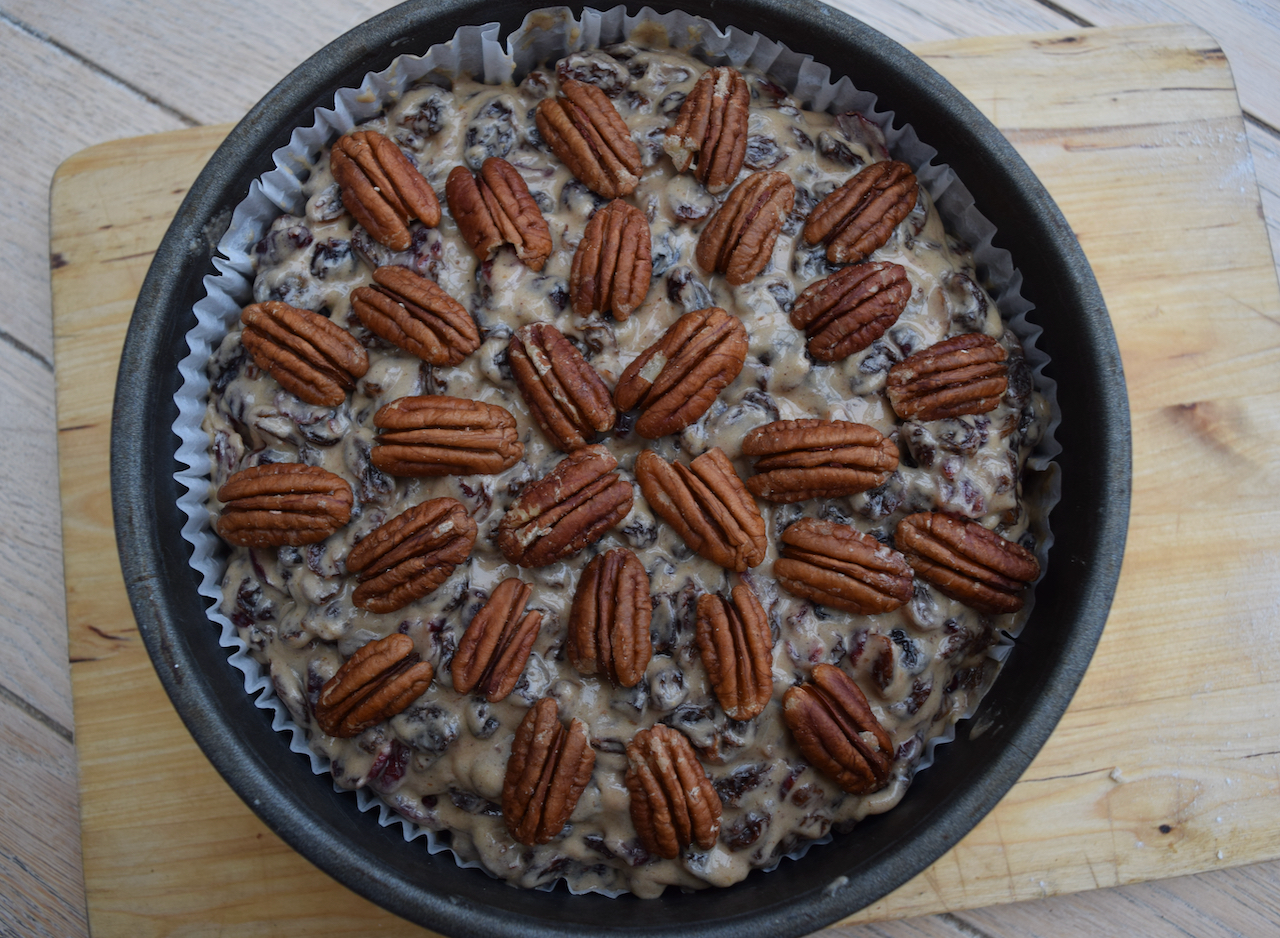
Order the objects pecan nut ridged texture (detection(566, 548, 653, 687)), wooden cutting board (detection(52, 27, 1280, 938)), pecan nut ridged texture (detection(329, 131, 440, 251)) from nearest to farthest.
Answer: pecan nut ridged texture (detection(566, 548, 653, 687)) < pecan nut ridged texture (detection(329, 131, 440, 251)) < wooden cutting board (detection(52, 27, 1280, 938))

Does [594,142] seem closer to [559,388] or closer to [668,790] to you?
[559,388]

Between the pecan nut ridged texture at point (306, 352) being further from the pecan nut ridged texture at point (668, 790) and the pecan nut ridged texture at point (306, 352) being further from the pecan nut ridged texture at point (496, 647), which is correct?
the pecan nut ridged texture at point (668, 790)

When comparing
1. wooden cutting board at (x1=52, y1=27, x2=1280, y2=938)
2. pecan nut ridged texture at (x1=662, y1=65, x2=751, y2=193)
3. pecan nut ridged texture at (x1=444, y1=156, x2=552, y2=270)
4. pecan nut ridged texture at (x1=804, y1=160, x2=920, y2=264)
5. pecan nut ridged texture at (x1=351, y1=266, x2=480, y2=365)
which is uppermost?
pecan nut ridged texture at (x1=662, y1=65, x2=751, y2=193)

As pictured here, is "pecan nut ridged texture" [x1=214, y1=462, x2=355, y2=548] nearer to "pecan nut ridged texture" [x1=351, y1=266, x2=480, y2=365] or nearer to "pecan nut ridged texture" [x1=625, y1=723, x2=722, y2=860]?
"pecan nut ridged texture" [x1=351, y1=266, x2=480, y2=365]

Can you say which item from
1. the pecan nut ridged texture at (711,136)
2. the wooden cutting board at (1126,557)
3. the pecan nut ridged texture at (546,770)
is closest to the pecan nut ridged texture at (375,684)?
the pecan nut ridged texture at (546,770)

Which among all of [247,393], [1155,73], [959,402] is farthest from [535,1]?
[1155,73]

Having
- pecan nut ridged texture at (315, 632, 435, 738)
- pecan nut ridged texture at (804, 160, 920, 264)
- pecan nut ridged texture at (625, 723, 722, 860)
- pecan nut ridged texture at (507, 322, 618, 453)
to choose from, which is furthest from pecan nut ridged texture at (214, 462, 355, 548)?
pecan nut ridged texture at (804, 160, 920, 264)
